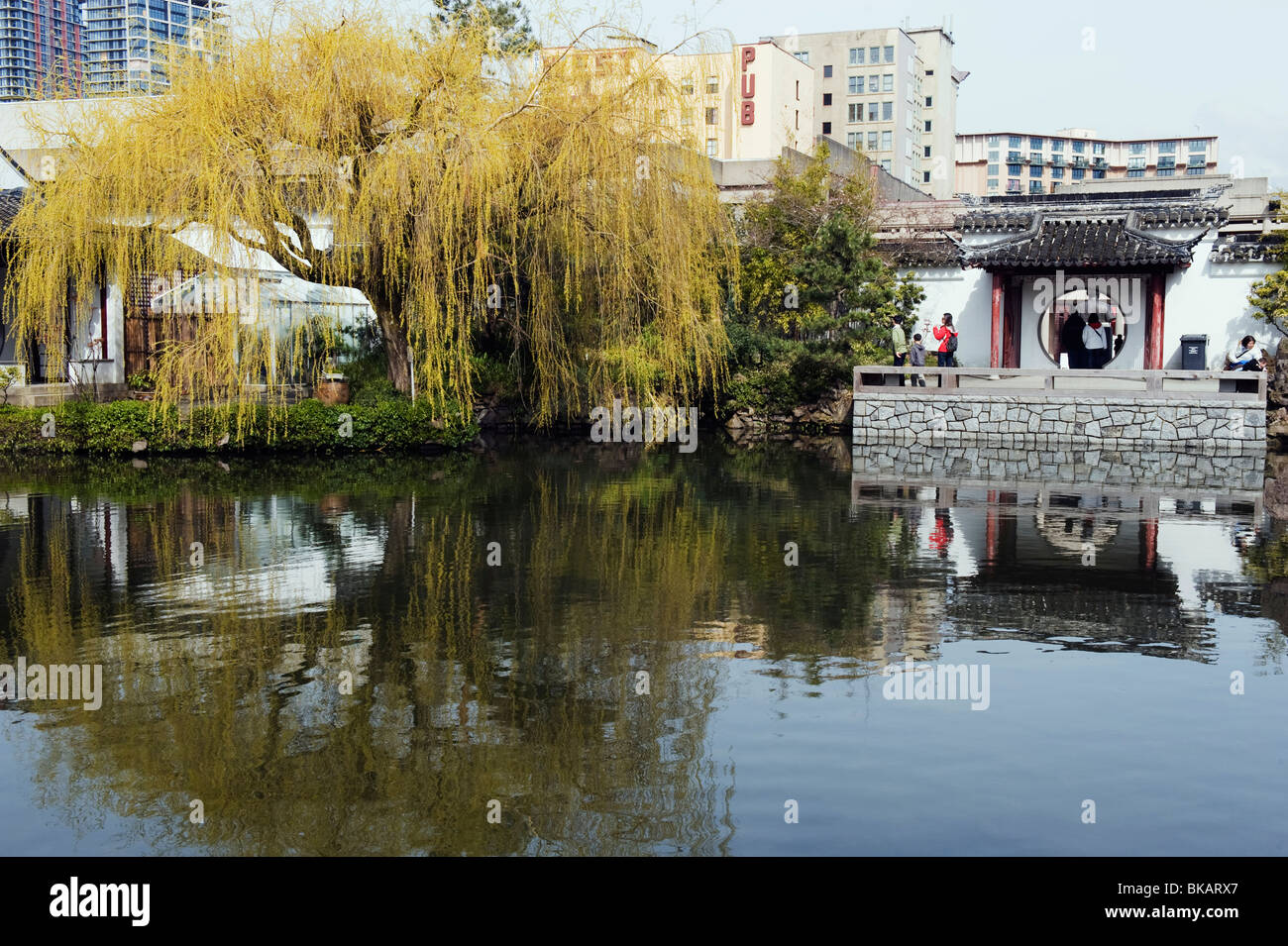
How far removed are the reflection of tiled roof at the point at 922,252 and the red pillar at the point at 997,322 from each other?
100 centimetres

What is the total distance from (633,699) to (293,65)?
43.3 ft

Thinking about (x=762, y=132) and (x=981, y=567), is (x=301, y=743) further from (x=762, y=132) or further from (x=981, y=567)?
(x=762, y=132)

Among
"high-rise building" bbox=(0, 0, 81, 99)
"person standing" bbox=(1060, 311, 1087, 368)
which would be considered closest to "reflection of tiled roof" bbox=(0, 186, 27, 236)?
"person standing" bbox=(1060, 311, 1087, 368)

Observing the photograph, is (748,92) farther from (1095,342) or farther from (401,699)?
(401,699)

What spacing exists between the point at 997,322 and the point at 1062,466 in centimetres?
830

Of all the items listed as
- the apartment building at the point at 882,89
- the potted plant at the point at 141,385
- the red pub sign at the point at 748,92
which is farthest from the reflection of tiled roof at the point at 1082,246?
the apartment building at the point at 882,89

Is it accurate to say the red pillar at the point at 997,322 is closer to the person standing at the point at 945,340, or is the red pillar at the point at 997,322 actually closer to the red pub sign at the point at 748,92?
the person standing at the point at 945,340

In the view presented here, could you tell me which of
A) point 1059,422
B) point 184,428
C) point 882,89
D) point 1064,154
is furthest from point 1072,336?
point 1064,154

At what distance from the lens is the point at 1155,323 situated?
989 inches

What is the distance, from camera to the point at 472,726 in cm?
620

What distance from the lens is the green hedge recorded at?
62.8 feet

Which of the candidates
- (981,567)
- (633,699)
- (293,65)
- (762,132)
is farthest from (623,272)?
(762,132)
